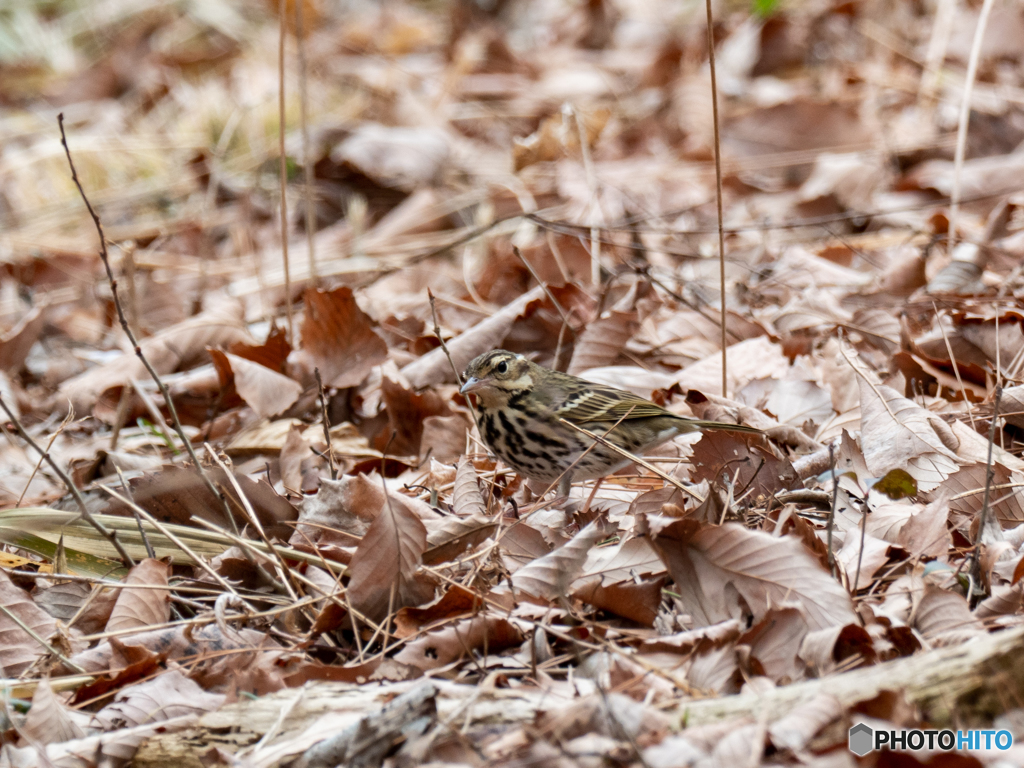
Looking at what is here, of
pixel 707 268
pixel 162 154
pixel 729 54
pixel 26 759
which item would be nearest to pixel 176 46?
pixel 162 154

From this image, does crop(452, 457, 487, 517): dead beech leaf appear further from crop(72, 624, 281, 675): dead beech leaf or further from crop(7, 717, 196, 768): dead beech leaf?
crop(7, 717, 196, 768): dead beech leaf

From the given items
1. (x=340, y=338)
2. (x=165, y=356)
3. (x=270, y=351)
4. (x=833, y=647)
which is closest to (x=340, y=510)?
(x=340, y=338)

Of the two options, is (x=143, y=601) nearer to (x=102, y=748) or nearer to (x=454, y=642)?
(x=102, y=748)

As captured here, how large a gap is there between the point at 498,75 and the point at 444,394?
7464mm

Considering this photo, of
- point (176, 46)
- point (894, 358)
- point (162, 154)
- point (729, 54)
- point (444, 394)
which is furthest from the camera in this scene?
point (176, 46)

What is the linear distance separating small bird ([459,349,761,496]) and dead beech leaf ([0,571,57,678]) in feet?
5.60

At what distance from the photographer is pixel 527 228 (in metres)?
7.36

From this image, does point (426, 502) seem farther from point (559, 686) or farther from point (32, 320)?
point (32, 320)

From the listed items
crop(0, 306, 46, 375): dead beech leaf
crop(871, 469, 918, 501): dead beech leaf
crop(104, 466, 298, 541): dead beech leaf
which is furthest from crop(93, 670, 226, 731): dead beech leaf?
crop(0, 306, 46, 375): dead beech leaf

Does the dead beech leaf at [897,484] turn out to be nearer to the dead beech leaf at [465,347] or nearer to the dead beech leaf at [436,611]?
the dead beech leaf at [436,611]

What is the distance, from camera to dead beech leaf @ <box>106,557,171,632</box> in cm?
313

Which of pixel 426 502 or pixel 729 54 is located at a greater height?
pixel 729 54

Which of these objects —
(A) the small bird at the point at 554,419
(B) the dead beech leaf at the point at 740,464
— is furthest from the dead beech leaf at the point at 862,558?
(A) the small bird at the point at 554,419

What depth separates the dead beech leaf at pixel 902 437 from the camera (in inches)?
137
